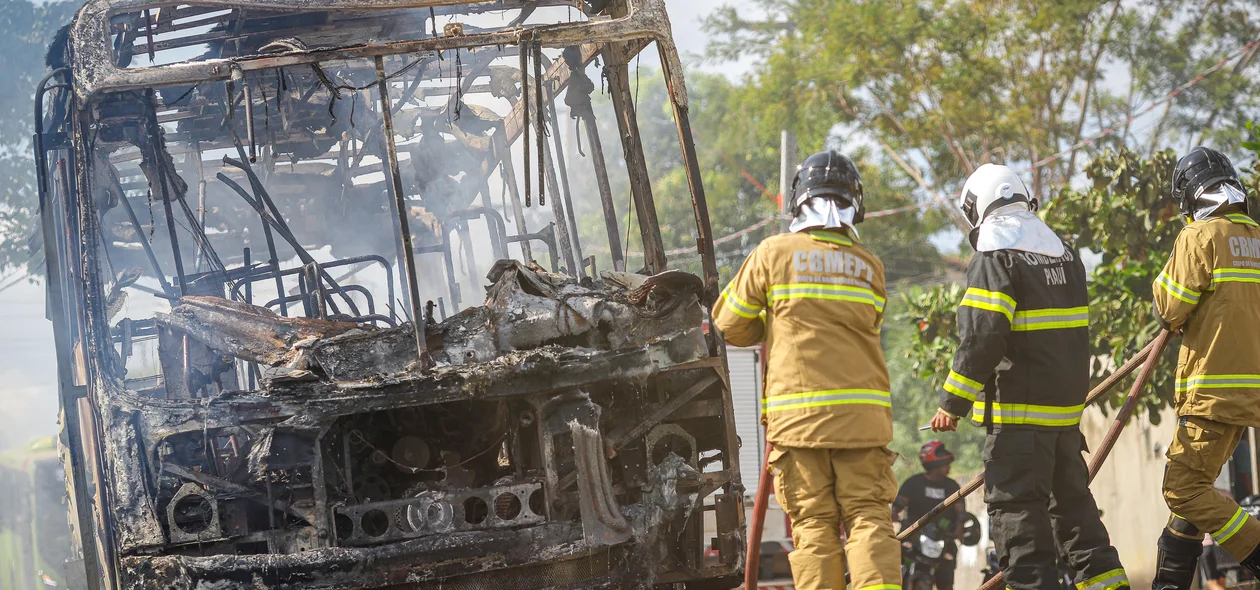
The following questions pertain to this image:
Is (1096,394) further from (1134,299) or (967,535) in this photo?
(967,535)

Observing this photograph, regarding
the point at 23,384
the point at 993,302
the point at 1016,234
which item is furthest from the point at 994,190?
the point at 23,384

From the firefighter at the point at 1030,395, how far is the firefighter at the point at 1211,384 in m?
0.77

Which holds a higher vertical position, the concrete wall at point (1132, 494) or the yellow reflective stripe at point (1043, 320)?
the yellow reflective stripe at point (1043, 320)

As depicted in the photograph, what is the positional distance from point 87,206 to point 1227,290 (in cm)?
496

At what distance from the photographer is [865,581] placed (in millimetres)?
4055

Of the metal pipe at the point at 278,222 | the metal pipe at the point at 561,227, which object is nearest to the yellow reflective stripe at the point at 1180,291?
the metal pipe at the point at 561,227

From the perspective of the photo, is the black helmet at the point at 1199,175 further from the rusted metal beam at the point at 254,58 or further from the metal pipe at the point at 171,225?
→ the metal pipe at the point at 171,225

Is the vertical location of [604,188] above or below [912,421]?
above

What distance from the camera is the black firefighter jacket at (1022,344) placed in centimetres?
439

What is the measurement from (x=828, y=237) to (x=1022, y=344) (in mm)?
832

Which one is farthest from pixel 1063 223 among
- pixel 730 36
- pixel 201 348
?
pixel 730 36

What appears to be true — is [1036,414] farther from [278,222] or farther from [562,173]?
[278,222]

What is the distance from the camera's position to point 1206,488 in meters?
5.03

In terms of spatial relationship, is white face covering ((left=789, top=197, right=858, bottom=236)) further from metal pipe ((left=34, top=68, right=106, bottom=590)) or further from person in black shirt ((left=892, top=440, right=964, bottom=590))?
person in black shirt ((left=892, top=440, right=964, bottom=590))
